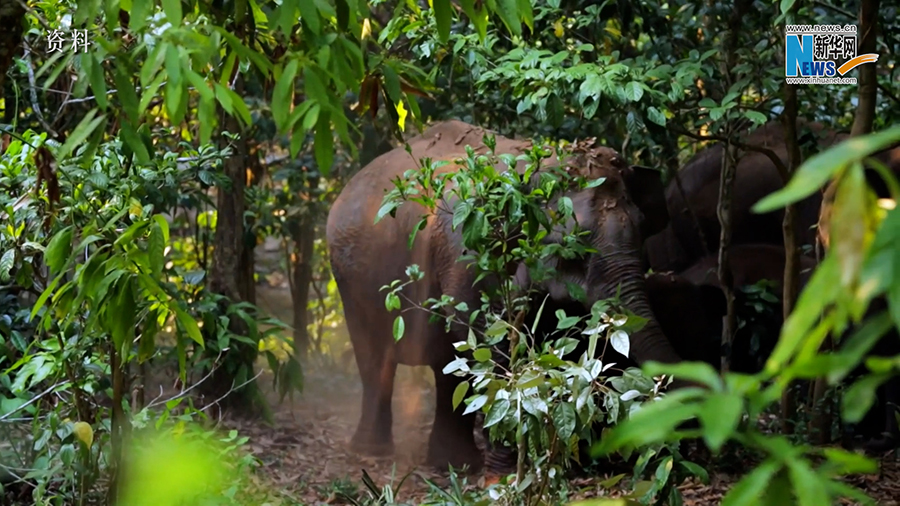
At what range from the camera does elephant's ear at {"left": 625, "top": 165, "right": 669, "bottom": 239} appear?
18.8 feet

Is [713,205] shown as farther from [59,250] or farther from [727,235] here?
[59,250]

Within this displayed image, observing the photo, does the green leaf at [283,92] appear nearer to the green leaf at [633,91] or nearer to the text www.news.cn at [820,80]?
the green leaf at [633,91]

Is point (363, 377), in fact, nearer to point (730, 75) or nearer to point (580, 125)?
point (580, 125)

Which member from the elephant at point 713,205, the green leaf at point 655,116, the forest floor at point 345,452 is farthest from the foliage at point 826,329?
the elephant at point 713,205

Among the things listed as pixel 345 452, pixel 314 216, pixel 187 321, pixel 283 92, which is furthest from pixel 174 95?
pixel 314 216

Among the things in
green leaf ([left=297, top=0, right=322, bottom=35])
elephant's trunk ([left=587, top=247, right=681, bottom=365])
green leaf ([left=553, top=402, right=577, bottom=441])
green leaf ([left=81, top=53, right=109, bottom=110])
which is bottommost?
green leaf ([left=553, top=402, right=577, bottom=441])

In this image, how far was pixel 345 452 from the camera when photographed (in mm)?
6523

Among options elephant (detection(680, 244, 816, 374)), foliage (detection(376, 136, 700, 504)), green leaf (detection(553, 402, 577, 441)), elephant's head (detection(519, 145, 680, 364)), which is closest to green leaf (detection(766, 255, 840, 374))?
foliage (detection(376, 136, 700, 504))

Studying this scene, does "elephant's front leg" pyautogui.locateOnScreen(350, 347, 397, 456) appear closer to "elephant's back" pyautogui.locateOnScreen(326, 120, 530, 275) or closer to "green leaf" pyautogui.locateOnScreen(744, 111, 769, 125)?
"elephant's back" pyautogui.locateOnScreen(326, 120, 530, 275)

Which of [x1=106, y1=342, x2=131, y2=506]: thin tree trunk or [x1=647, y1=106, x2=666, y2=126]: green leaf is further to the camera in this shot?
[x1=647, y1=106, x2=666, y2=126]: green leaf

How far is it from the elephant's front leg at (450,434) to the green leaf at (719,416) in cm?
488

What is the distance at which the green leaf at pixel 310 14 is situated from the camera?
2.36 meters

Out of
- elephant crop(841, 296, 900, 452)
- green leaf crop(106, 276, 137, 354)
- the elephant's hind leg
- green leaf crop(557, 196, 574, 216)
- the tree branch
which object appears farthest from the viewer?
the elephant's hind leg

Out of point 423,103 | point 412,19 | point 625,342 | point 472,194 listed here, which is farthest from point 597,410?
point 423,103
